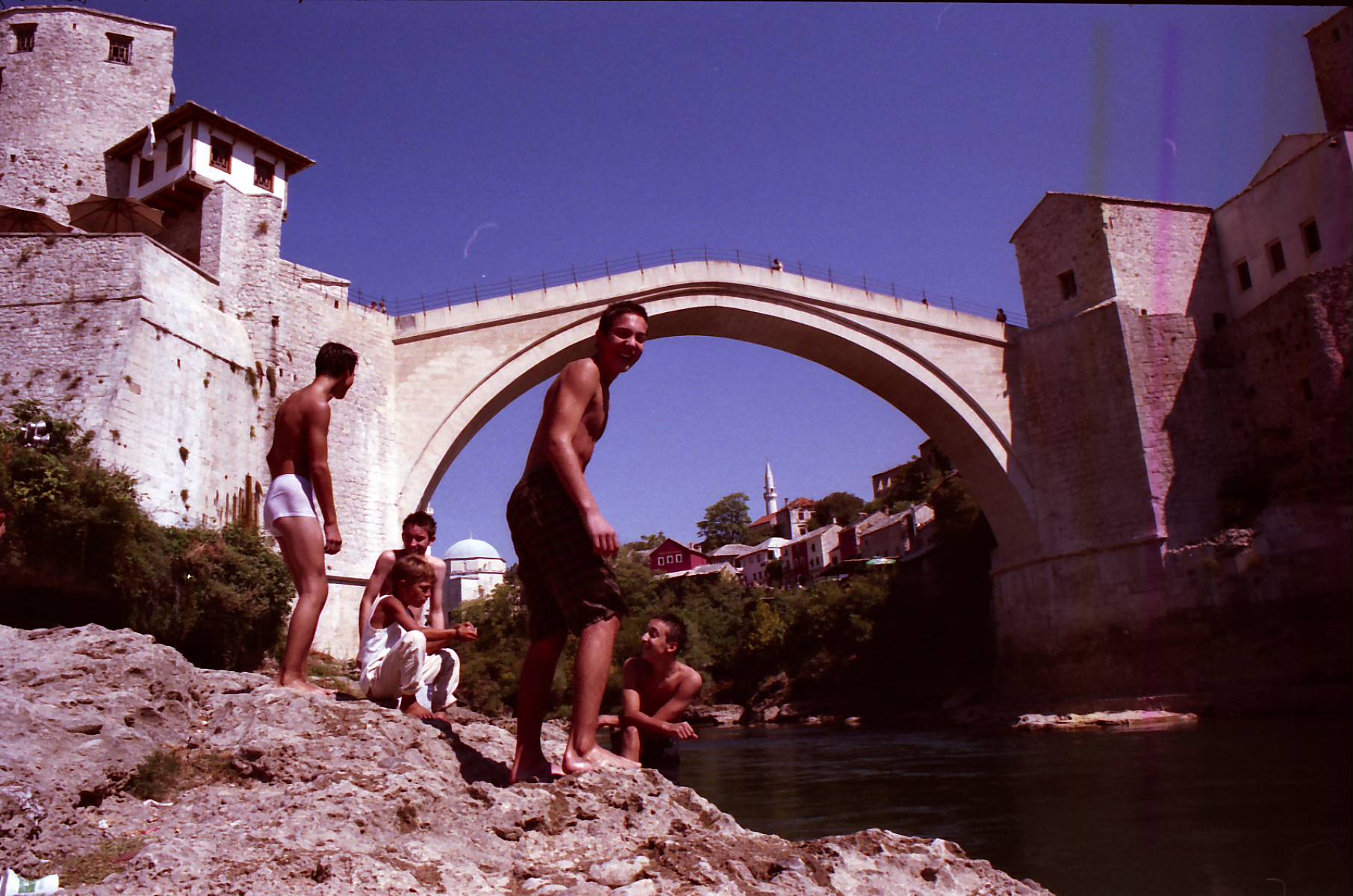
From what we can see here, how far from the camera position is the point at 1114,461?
1769 centimetres

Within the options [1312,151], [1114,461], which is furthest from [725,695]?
[1312,151]

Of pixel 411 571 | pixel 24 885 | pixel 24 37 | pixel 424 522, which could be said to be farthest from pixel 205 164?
pixel 24 885

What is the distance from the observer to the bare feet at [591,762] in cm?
245

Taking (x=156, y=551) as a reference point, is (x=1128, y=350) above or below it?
above

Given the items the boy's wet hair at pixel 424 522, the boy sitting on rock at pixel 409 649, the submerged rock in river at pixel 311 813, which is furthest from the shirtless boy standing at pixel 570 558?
the boy's wet hair at pixel 424 522

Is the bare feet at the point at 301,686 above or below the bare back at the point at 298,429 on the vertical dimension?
below

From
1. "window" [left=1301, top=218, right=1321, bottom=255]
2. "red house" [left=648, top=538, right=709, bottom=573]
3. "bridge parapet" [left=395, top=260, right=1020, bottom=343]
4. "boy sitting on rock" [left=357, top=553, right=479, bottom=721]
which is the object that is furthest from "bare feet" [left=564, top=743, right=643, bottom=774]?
"red house" [left=648, top=538, right=709, bottom=573]

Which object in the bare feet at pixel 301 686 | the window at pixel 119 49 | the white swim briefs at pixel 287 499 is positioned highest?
the window at pixel 119 49

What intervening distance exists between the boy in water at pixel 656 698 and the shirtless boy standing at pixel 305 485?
104cm

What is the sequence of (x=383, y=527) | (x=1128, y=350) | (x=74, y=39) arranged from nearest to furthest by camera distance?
1. (x=383, y=527)
2. (x=1128, y=350)
3. (x=74, y=39)

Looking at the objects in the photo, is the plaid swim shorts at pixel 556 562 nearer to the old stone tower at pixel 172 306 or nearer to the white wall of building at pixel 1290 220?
the old stone tower at pixel 172 306

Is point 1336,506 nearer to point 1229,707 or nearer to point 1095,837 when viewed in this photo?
point 1229,707

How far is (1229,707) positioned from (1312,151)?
9294 millimetres

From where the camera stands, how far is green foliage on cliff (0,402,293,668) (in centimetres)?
920
